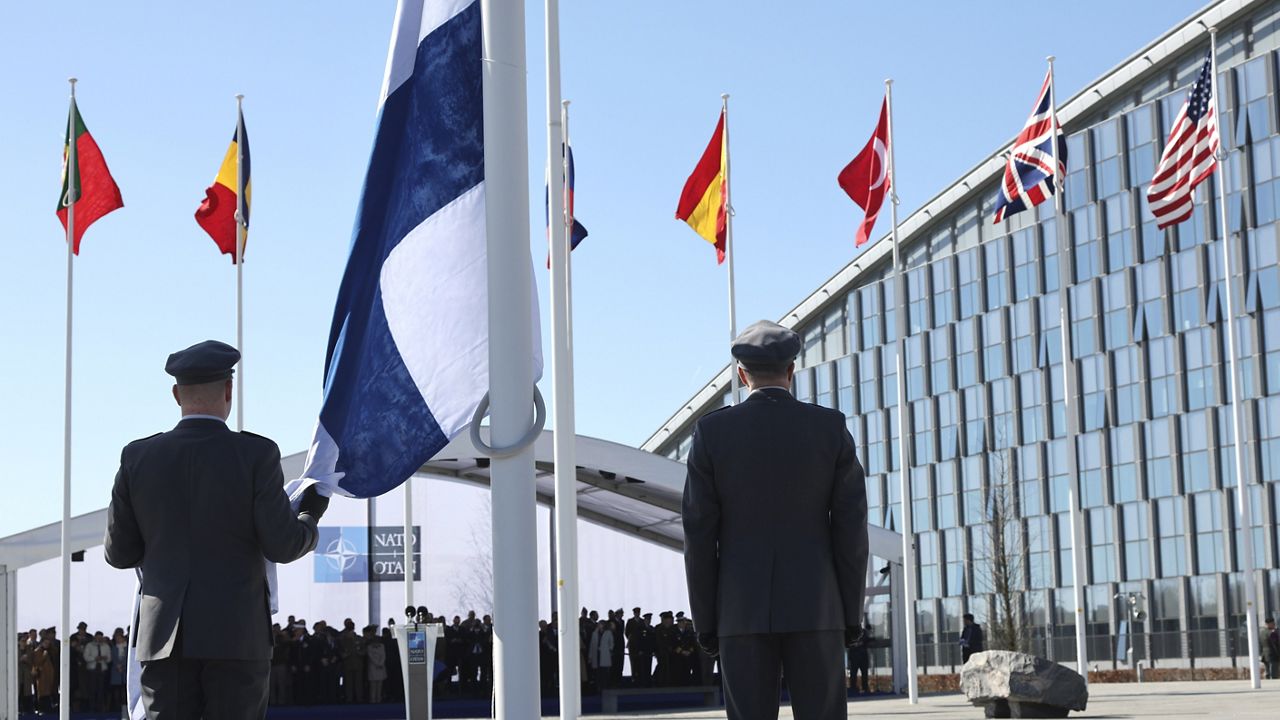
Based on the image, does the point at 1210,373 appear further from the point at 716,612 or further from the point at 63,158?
the point at 716,612

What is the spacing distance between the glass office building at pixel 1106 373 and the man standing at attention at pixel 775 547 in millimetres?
50062

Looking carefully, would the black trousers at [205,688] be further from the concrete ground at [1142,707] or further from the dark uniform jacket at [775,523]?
the concrete ground at [1142,707]

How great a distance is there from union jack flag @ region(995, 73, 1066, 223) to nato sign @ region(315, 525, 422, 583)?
1366 centimetres

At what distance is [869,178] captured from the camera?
26062mm

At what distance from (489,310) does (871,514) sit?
74.6 meters

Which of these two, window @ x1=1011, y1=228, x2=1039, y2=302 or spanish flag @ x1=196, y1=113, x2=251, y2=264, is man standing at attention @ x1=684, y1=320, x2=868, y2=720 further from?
window @ x1=1011, y1=228, x2=1039, y2=302

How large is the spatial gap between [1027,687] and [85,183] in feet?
49.5

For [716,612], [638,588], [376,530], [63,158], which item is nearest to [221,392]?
[716,612]

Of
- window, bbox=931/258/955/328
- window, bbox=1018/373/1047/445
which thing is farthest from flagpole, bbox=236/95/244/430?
window, bbox=931/258/955/328

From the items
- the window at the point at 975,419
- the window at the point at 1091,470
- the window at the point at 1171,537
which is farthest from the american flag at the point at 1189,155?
the window at the point at 975,419

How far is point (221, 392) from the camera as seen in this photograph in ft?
18.8

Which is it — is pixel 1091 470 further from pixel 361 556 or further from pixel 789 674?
pixel 789 674

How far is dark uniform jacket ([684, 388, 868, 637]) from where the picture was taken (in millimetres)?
5539

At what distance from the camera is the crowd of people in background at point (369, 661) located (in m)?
31.0
